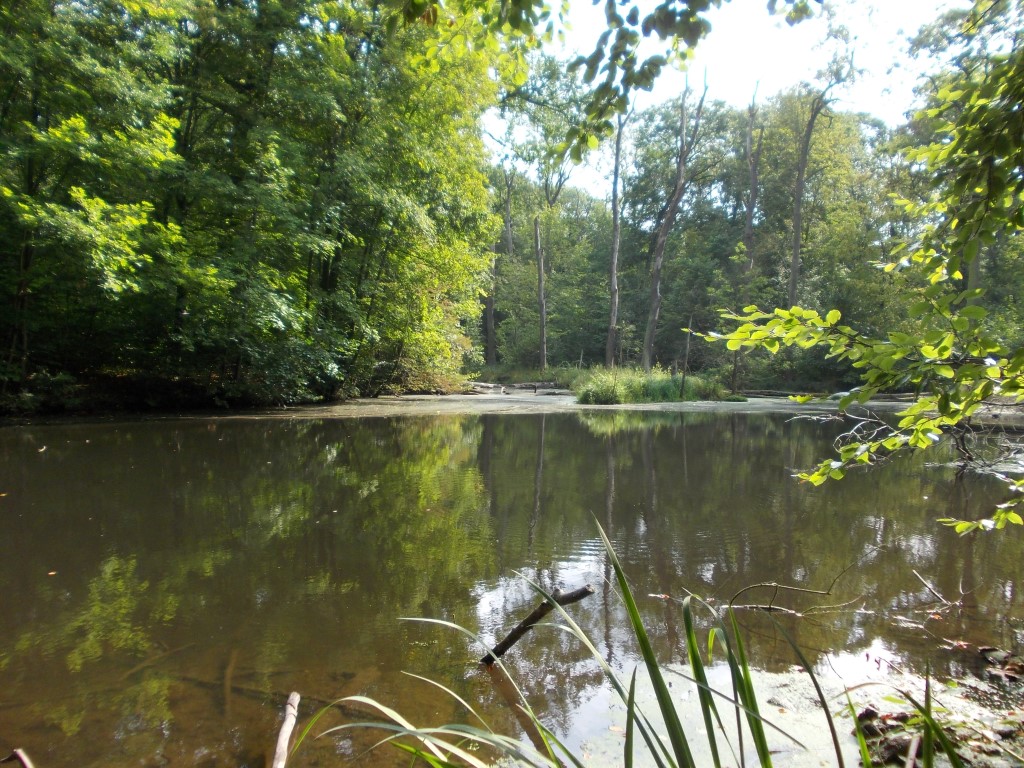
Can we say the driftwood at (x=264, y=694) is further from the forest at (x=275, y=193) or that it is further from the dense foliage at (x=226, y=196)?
the dense foliage at (x=226, y=196)

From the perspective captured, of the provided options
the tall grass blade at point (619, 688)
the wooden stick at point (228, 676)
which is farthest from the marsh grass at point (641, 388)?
the tall grass blade at point (619, 688)

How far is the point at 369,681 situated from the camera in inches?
96.9

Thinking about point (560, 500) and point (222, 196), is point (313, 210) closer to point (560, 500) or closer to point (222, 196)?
point (222, 196)

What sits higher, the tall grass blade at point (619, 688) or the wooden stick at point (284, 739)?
the tall grass blade at point (619, 688)

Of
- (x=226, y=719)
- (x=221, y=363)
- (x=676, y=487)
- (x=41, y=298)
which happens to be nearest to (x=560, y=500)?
(x=676, y=487)

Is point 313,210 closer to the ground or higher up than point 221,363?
higher up

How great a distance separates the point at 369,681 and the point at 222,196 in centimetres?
1187

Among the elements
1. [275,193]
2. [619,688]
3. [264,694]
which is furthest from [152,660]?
[275,193]

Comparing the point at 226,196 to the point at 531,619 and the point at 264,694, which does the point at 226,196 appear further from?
the point at 531,619

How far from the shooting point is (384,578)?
12.0 feet

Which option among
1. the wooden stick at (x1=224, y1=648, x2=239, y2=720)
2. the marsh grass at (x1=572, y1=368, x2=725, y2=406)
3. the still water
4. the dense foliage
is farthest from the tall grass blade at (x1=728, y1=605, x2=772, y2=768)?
the marsh grass at (x1=572, y1=368, x2=725, y2=406)

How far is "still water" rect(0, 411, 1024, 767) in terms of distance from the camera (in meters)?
2.31

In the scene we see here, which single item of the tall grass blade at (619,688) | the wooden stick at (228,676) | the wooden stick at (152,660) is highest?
the tall grass blade at (619,688)

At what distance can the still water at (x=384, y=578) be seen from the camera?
231 centimetres
